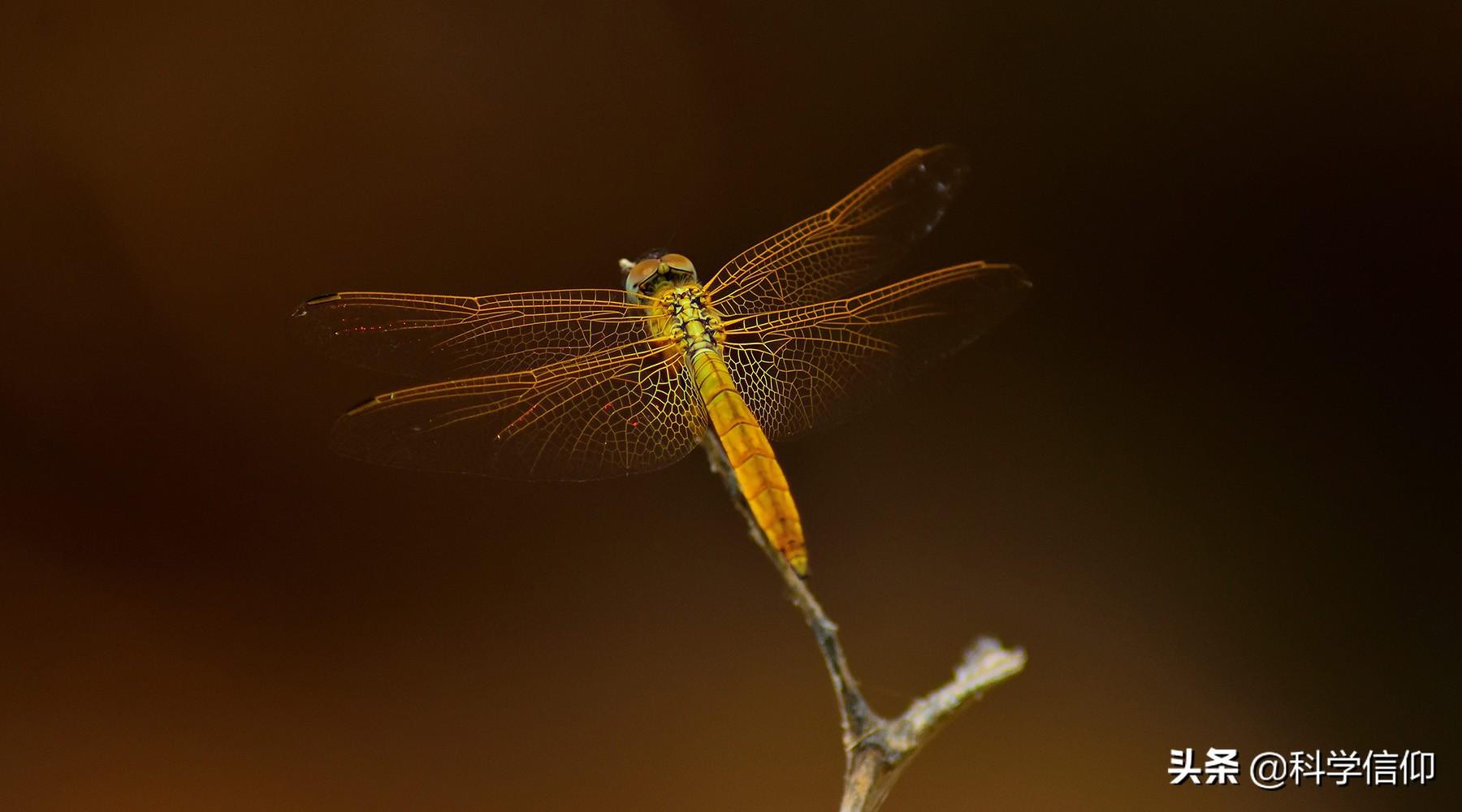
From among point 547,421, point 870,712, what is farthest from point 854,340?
point 870,712

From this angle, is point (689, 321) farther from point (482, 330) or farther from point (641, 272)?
point (482, 330)

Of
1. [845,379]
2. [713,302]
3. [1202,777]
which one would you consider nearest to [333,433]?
[713,302]

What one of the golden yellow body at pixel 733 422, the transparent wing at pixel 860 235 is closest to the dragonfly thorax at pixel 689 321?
the golden yellow body at pixel 733 422

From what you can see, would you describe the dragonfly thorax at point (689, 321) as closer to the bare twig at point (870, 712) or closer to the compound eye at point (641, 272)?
the compound eye at point (641, 272)

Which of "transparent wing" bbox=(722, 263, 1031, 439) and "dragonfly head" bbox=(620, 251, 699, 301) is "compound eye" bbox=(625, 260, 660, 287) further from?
"transparent wing" bbox=(722, 263, 1031, 439)

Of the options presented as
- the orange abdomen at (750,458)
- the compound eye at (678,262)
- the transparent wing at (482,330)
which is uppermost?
the compound eye at (678,262)

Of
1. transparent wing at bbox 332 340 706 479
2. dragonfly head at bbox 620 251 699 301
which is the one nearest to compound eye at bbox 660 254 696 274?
dragonfly head at bbox 620 251 699 301
